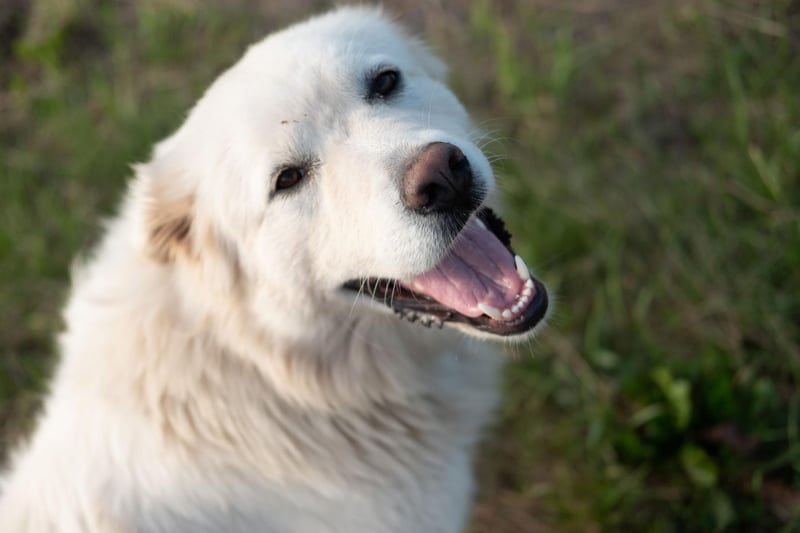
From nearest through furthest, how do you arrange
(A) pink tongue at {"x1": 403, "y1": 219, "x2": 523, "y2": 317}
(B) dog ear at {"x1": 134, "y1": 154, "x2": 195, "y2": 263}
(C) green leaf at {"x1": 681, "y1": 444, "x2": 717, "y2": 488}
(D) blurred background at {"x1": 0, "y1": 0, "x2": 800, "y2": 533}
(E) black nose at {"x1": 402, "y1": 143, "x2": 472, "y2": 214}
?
(E) black nose at {"x1": 402, "y1": 143, "x2": 472, "y2": 214}
(A) pink tongue at {"x1": 403, "y1": 219, "x2": 523, "y2": 317}
(B) dog ear at {"x1": 134, "y1": 154, "x2": 195, "y2": 263}
(C) green leaf at {"x1": 681, "y1": 444, "x2": 717, "y2": 488}
(D) blurred background at {"x1": 0, "y1": 0, "x2": 800, "y2": 533}

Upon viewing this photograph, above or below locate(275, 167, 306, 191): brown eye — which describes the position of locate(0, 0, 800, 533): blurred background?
below

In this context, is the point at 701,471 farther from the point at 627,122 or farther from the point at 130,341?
the point at 130,341

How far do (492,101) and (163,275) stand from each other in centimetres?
263

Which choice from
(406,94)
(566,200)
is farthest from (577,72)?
(406,94)

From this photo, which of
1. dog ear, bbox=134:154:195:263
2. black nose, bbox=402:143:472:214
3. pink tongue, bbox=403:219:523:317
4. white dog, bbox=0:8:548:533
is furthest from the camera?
dog ear, bbox=134:154:195:263

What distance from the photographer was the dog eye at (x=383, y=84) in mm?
2346

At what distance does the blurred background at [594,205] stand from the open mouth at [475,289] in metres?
0.39

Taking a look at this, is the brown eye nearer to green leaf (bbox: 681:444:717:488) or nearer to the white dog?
the white dog

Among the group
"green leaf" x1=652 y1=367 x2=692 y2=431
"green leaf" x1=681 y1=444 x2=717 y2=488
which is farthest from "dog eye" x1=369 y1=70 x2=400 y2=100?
"green leaf" x1=681 y1=444 x2=717 y2=488

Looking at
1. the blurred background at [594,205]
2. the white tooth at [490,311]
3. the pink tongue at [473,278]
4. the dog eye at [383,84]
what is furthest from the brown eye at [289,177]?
the blurred background at [594,205]

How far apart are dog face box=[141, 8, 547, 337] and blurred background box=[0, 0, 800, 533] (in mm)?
489

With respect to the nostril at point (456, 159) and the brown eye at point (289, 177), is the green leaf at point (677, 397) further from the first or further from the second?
the brown eye at point (289, 177)

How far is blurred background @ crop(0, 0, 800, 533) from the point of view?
3000 millimetres

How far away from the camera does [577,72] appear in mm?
4246
